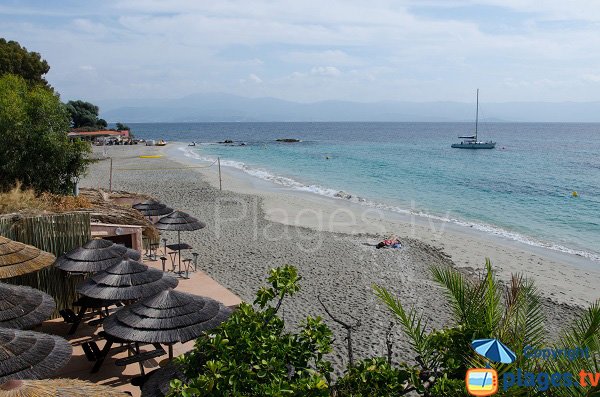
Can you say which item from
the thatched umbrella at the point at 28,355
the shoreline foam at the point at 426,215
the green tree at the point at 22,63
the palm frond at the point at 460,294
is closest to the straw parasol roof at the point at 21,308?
the thatched umbrella at the point at 28,355

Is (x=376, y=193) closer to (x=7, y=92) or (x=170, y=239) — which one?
(x=170, y=239)

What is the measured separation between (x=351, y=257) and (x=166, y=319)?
1049cm

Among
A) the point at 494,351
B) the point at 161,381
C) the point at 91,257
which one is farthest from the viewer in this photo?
the point at 91,257

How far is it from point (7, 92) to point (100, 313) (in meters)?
9.47

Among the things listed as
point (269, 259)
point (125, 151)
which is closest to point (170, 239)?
point (269, 259)

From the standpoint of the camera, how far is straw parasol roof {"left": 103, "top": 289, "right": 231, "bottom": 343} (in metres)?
6.19

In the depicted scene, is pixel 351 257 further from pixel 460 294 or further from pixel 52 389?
pixel 52 389

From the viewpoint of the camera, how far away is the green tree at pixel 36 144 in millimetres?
13711

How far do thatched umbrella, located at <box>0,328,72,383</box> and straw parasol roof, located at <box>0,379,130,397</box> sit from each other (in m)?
0.91

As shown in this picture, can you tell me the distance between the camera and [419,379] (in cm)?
388

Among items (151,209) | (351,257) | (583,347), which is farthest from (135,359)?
(351,257)

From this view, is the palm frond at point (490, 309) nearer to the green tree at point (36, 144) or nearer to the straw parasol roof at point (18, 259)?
the straw parasol roof at point (18, 259)

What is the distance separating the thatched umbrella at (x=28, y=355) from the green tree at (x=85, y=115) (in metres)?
76.5

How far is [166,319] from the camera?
20.7ft
